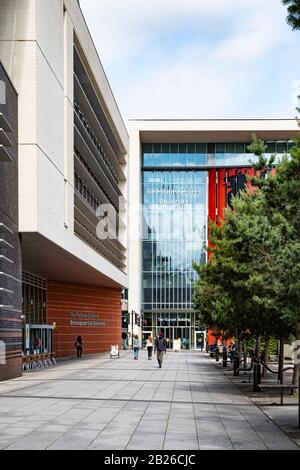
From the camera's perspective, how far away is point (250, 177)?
61.7ft

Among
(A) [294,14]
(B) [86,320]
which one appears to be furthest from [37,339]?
(A) [294,14]

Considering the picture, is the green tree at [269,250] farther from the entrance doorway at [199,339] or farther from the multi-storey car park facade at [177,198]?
the multi-storey car park facade at [177,198]

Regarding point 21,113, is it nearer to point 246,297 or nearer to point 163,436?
point 246,297

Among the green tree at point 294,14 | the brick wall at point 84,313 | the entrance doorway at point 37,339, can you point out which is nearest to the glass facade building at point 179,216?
the brick wall at point 84,313

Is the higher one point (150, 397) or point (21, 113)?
point (21, 113)

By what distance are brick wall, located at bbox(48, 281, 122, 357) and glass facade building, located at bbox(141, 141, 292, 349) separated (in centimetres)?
1857

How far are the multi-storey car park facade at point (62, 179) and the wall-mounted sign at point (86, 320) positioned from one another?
0.07m

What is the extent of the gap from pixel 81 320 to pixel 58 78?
25377 millimetres

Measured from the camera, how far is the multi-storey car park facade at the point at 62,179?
28.1m

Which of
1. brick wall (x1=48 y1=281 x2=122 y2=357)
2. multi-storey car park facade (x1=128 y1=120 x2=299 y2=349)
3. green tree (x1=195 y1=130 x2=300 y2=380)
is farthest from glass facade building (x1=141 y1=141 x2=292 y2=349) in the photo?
green tree (x1=195 y1=130 x2=300 y2=380)

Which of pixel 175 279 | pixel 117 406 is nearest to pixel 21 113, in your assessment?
pixel 117 406

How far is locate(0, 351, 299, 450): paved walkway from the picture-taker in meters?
11.2

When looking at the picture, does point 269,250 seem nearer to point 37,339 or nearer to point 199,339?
point 37,339
